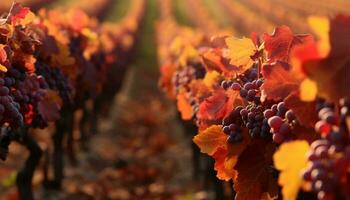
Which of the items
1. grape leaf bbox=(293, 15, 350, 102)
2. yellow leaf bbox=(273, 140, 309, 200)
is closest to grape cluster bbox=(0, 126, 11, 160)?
yellow leaf bbox=(273, 140, 309, 200)

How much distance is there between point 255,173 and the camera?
11.6 feet

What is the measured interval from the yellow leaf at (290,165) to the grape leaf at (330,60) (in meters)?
0.25

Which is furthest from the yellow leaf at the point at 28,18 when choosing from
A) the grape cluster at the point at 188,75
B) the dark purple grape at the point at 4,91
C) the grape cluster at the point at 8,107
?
the grape cluster at the point at 188,75

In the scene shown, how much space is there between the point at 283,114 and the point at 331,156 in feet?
2.65

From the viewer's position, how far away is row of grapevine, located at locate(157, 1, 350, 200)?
2.39m

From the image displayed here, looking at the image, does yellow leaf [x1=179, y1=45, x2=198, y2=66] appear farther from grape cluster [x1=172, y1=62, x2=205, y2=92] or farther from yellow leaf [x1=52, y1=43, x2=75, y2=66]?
yellow leaf [x1=52, y1=43, x2=75, y2=66]

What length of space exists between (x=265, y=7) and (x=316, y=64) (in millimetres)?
57562

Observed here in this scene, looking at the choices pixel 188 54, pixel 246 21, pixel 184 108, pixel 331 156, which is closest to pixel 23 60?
pixel 184 108

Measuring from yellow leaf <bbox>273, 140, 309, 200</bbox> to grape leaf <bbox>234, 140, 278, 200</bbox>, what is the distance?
94 cm

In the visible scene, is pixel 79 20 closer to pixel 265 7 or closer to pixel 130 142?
pixel 130 142

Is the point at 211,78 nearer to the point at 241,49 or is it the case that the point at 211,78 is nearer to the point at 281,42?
the point at 241,49

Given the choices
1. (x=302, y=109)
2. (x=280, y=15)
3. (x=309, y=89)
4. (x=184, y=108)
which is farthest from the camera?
(x=280, y=15)

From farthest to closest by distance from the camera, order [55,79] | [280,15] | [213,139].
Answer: [280,15], [55,79], [213,139]

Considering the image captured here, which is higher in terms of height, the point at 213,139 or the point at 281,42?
the point at 281,42
